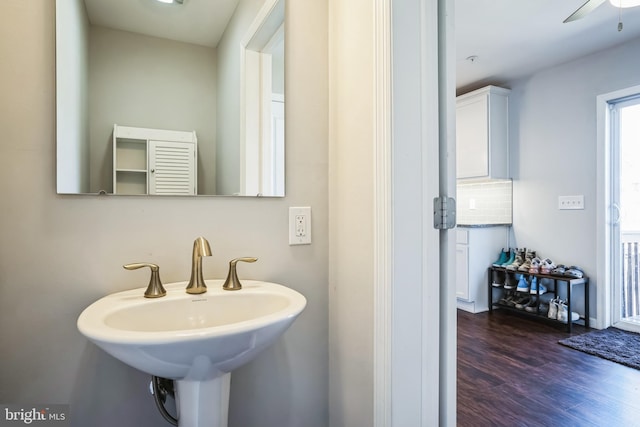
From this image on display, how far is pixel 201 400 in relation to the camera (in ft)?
2.77

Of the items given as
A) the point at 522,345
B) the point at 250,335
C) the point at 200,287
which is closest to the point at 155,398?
the point at 200,287

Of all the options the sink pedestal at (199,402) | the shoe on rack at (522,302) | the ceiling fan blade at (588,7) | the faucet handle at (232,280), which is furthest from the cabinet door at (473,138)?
the sink pedestal at (199,402)

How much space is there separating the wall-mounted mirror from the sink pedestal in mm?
571

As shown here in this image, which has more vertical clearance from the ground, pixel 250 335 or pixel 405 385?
pixel 250 335

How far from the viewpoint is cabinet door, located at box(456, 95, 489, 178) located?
3535mm

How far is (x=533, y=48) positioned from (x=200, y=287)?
3428 mm

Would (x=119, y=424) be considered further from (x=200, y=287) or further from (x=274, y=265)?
(x=274, y=265)

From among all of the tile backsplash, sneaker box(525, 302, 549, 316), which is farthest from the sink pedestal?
sneaker box(525, 302, 549, 316)

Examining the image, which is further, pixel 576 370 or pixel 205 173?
pixel 576 370

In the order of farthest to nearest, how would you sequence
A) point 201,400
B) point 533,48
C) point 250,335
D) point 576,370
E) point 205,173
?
point 533,48 → point 576,370 → point 205,173 → point 201,400 → point 250,335

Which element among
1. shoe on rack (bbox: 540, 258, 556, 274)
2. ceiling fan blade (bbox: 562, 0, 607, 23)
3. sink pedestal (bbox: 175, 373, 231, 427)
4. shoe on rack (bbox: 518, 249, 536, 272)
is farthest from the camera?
shoe on rack (bbox: 518, 249, 536, 272)

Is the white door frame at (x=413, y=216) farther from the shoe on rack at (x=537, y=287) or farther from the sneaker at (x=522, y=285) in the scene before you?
the sneaker at (x=522, y=285)

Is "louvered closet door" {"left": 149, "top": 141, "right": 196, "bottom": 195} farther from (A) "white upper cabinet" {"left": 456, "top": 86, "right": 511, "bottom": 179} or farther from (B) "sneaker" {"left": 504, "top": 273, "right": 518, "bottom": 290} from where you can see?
(B) "sneaker" {"left": 504, "top": 273, "right": 518, "bottom": 290}

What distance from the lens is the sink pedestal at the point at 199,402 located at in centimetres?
84
